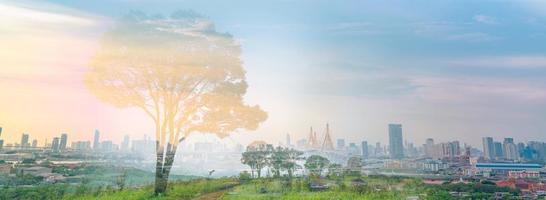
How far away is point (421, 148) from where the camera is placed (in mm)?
5375

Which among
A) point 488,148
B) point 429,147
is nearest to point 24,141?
point 429,147

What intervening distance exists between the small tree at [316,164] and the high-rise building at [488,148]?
2.43 m

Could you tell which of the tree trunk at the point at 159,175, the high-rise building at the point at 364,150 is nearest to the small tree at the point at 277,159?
the high-rise building at the point at 364,150

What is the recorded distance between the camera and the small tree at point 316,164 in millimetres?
5613

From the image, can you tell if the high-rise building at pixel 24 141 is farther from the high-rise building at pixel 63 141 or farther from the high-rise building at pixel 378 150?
the high-rise building at pixel 378 150

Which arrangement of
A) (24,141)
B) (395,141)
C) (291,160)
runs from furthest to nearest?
(291,160), (395,141), (24,141)

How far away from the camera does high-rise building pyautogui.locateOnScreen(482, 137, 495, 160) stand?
5.14 meters

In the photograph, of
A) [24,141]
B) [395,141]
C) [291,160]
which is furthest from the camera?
[291,160]

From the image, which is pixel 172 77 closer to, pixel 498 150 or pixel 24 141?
pixel 24 141

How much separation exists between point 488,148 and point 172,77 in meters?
5.08

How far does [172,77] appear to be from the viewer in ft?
16.8

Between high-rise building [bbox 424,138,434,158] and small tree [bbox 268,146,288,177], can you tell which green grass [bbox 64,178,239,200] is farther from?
high-rise building [bbox 424,138,434,158]

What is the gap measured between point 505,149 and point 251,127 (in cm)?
405

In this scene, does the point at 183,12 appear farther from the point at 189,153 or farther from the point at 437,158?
the point at 437,158
